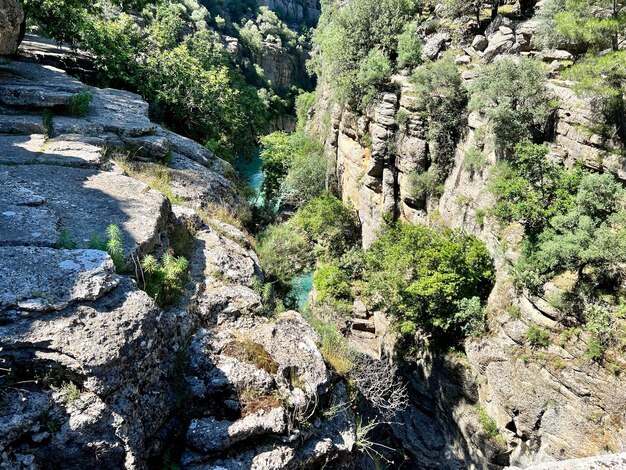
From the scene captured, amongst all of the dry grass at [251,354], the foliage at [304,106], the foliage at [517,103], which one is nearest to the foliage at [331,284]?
the foliage at [517,103]

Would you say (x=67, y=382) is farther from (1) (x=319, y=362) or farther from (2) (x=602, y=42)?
(2) (x=602, y=42)

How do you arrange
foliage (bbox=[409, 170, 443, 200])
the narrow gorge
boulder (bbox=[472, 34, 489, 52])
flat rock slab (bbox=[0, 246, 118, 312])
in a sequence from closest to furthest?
flat rock slab (bbox=[0, 246, 118, 312]), the narrow gorge, boulder (bbox=[472, 34, 489, 52]), foliage (bbox=[409, 170, 443, 200])

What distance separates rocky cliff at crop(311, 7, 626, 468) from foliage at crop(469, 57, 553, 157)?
1.64 ft

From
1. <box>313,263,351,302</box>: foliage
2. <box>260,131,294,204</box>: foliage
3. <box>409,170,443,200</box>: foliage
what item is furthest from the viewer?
<box>260,131,294,204</box>: foliage

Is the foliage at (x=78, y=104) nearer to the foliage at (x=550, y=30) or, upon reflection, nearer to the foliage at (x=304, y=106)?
the foliage at (x=550, y=30)

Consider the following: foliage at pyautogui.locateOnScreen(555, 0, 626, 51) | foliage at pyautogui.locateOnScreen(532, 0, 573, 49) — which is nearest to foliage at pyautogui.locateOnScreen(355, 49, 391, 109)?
foliage at pyautogui.locateOnScreen(532, 0, 573, 49)

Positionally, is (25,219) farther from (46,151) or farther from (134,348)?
(46,151)

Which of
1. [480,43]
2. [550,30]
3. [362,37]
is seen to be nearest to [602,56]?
[550,30]

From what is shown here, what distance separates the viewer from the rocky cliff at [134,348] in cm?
303

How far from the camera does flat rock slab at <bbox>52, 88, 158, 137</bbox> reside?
7.65 metres

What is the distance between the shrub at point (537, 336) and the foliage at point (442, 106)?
315 inches

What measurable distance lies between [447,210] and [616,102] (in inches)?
265

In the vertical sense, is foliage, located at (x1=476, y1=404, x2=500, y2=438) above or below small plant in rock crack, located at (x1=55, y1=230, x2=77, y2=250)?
below

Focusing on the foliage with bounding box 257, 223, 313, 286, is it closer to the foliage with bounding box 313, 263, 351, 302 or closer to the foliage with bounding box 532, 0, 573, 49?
the foliage with bounding box 313, 263, 351, 302
